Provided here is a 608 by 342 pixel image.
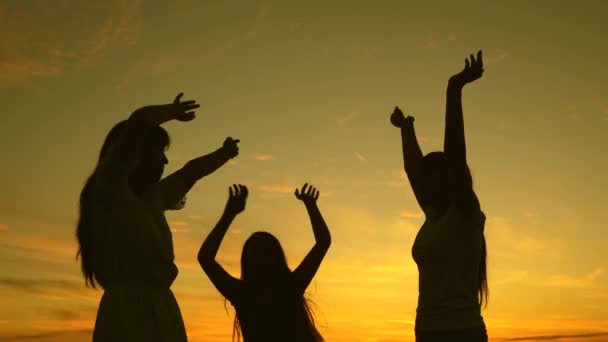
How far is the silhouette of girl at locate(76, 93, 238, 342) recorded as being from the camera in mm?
3891

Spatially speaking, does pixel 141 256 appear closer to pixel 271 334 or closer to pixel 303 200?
pixel 271 334

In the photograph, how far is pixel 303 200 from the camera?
5.50m

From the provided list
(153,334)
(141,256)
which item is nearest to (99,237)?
(141,256)

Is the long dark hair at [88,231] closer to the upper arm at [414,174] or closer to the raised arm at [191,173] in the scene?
the raised arm at [191,173]

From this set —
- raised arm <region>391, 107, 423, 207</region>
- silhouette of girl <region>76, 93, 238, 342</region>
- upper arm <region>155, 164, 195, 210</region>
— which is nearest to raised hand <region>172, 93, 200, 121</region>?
silhouette of girl <region>76, 93, 238, 342</region>

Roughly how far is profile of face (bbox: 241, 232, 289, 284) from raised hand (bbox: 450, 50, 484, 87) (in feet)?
6.01

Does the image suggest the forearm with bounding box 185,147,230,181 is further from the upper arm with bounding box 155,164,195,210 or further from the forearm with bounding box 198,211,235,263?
the forearm with bounding box 198,211,235,263

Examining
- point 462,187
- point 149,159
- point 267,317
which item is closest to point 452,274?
point 462,187

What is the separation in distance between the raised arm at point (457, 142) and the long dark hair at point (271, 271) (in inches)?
56.1

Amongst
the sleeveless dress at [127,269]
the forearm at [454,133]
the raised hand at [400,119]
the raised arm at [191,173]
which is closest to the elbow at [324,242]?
the raised arm at [191,173]

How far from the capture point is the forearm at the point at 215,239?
4945mm

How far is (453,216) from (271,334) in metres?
1.61

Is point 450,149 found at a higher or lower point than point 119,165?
higher

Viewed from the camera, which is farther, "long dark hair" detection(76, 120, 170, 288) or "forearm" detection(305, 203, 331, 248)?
"forearm" detection(305, 203, 331, 248)
